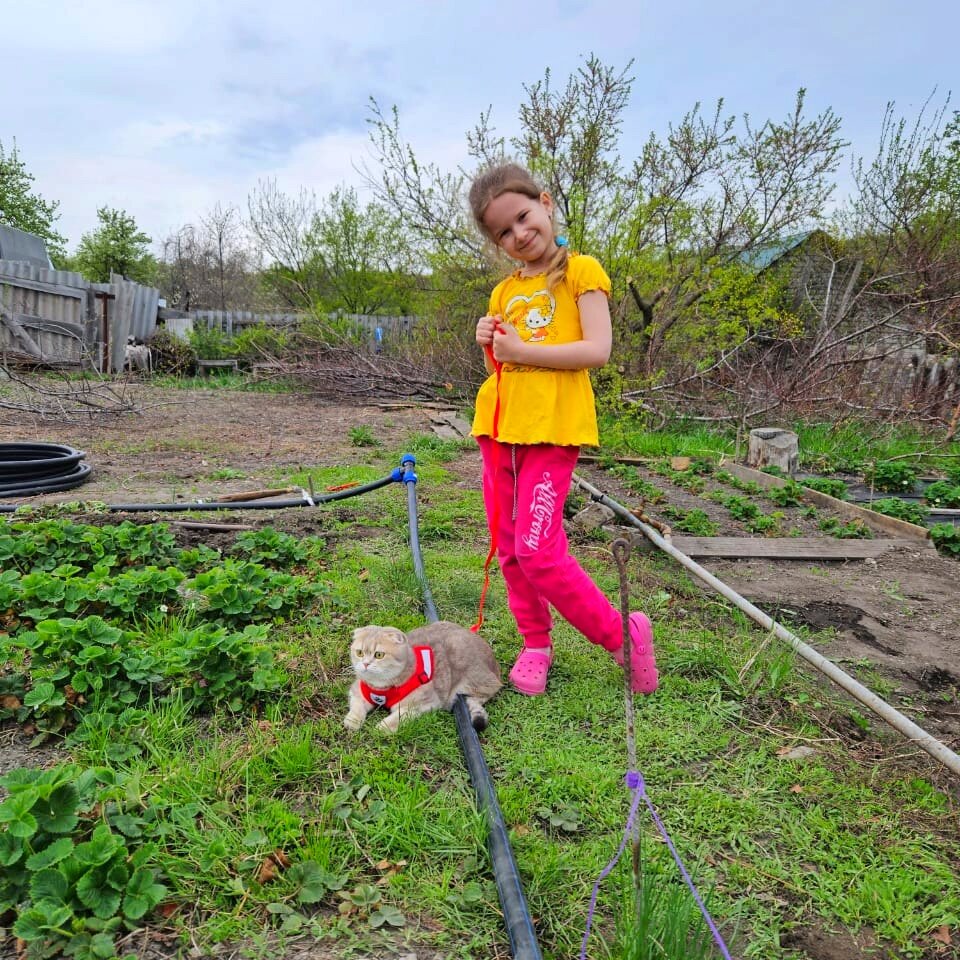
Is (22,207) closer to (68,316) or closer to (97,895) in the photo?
(68,316)

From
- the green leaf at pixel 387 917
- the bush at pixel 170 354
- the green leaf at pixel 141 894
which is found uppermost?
the bush at pixel 170 354

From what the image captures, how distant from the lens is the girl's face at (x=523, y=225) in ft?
7.71

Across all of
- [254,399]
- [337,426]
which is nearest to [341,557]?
[337,426]

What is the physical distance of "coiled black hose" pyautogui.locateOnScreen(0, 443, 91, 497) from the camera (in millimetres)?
5004

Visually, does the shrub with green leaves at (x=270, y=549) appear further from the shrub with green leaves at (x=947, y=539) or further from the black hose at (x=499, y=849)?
the shrub with green leaves at (x=947, y=539)

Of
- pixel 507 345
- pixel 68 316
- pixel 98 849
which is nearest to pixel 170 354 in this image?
pixel 68 316

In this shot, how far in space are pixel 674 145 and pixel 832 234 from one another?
247 inches

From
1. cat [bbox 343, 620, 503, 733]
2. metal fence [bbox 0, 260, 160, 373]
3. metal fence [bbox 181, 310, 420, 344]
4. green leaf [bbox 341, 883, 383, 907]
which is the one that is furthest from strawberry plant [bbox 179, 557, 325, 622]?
metal fence [bbox 181, 310, 420, 344]

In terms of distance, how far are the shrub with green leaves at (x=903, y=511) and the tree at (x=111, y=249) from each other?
84.7 feet

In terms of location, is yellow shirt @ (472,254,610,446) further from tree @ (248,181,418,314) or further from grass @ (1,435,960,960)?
tree @ (248,181,418,314)

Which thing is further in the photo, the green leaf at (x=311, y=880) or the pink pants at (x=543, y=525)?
the pink pants at (x=543, y=525)

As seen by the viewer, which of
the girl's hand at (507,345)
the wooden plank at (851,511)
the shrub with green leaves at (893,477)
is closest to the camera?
the girl's hand at (507,345)

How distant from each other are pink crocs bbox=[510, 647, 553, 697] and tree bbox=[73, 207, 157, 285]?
26440 millimetres

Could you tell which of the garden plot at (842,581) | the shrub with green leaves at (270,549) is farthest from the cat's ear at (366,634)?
the garden plot at (842,581)
